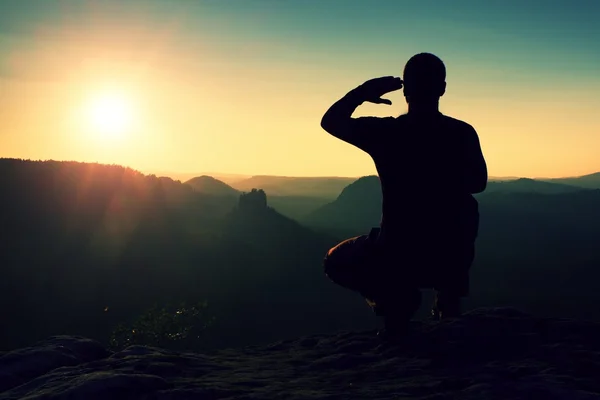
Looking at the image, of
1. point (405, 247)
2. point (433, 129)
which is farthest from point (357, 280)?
point (433, 129)

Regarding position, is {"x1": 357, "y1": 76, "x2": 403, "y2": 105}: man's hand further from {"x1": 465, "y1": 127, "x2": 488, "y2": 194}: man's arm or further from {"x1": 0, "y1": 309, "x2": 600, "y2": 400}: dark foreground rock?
{"x1": 0, "y1": 309, "x2": 600, "y2": 400}: dark foreground rock

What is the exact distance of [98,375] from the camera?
5.08 meters

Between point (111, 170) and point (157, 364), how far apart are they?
164 metres

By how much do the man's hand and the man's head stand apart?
27 cm

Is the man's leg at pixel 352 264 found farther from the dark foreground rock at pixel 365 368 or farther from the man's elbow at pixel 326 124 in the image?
the man's elbow at pixel 326 124

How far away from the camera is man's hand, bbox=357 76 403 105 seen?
18.8 feet

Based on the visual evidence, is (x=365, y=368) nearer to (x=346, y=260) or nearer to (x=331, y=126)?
(x=346, y=260)

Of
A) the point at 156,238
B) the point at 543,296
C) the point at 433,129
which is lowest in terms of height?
the point at 543,296

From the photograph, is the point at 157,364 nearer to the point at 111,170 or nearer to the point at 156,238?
the point at 156,238

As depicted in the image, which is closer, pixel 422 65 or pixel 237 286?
pixel 422 65

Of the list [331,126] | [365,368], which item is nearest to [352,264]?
[365,368]

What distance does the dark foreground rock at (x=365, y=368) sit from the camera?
452 centimetres

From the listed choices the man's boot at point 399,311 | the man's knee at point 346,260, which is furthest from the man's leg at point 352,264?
the man's boot at point 399,311

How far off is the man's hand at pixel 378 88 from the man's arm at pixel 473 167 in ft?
3.43
